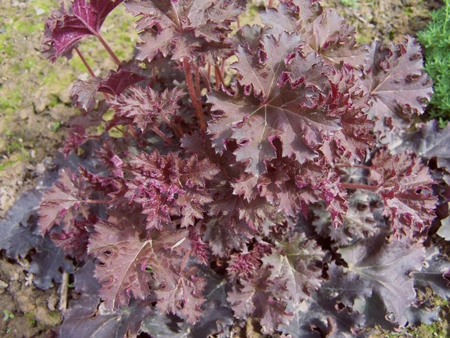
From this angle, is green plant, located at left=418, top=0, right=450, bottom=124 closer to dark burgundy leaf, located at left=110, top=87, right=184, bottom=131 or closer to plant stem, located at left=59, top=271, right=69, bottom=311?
dark burgundy leaf, located at left=110, top=87, right=184, bottom=131

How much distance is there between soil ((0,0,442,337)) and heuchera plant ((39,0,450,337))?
18.0 inches

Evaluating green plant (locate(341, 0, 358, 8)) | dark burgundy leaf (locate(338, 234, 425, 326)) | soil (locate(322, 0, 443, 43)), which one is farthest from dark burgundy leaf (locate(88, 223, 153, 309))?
green plant (locate(341, 0, 358, 8))

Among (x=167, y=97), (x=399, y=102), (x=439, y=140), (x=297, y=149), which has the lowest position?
(x=439, y=140)

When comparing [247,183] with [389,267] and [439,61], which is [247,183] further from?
[439,61]

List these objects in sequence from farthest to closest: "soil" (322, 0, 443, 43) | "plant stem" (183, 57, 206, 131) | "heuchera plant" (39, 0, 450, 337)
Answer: "soil" (322, 0, 443, 43)
"plant stem" (183, 57, 206, 131)
"heuchera plant" (39, 0, 450, 337)

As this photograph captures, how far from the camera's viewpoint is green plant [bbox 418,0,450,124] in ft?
11.4

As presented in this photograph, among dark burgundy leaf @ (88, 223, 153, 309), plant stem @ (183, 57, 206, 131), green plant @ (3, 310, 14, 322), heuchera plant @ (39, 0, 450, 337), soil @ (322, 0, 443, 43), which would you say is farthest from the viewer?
soil @ (322, 0, 443, 43)

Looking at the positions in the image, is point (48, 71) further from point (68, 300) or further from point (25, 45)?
point (68, 300)

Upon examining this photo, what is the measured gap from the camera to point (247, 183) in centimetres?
218

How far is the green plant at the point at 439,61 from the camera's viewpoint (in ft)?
11.4

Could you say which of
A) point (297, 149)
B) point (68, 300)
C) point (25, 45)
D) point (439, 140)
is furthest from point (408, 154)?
point (25, 45)

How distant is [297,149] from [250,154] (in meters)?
0.21

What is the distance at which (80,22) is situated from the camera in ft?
7.87

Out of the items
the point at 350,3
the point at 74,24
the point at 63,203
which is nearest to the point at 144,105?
the point at 74,24
